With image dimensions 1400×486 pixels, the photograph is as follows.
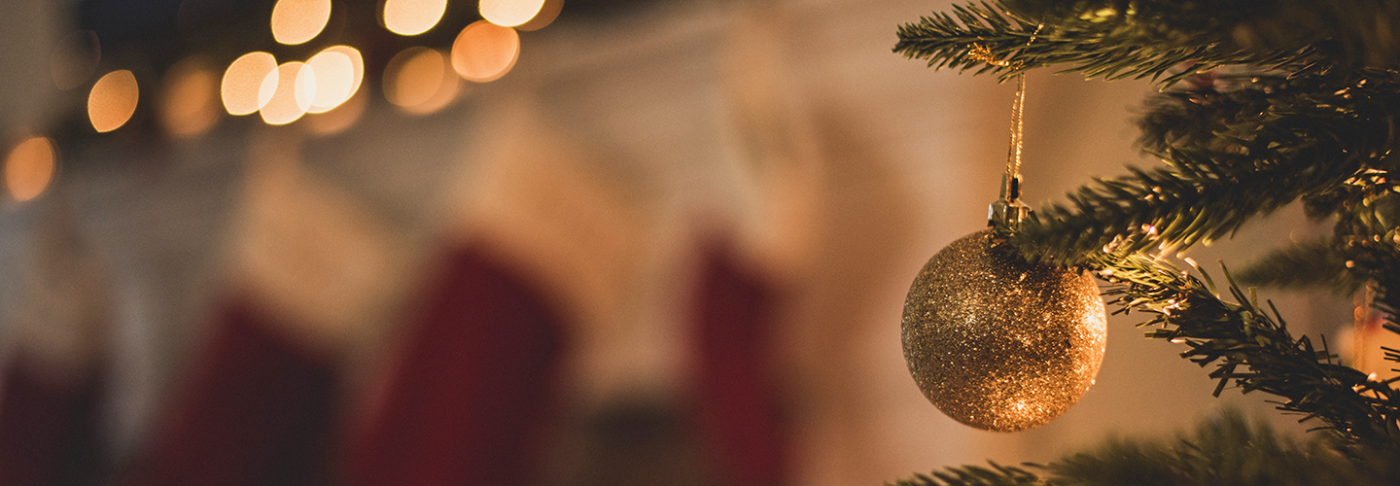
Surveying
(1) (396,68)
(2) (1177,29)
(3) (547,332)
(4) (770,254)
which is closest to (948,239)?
(4) (770,254)

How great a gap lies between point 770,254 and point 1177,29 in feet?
2.09

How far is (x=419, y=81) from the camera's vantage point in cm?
111

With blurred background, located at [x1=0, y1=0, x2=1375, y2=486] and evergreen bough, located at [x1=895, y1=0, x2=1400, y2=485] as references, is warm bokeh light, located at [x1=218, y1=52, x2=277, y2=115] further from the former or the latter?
evergreen bough, located at [x1=895, y1=0, x2=1400, y2=485]

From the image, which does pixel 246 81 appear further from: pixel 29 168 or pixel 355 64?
pixel 29 168

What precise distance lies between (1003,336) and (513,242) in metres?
0.77

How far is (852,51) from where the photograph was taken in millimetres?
807

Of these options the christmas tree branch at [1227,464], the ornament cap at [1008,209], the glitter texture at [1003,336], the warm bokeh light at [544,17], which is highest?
the warm bokeh light at [544,17]

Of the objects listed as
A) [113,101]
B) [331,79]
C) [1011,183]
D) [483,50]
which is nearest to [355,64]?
[331,79]

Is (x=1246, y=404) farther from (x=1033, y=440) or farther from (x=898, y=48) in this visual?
(x=898, y=48)

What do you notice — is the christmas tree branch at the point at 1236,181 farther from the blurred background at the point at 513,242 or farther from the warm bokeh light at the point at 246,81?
the warm bokeh light at the point at 246,81

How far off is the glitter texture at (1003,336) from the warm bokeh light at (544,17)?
0.83 meters

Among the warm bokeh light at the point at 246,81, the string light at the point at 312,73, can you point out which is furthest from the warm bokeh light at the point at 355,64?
the warm bokeh light at the point at 246,81

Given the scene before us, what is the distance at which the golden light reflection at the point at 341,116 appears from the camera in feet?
3.75

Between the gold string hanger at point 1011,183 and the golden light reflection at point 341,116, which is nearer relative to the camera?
the gold string hanger at point 1011,183
